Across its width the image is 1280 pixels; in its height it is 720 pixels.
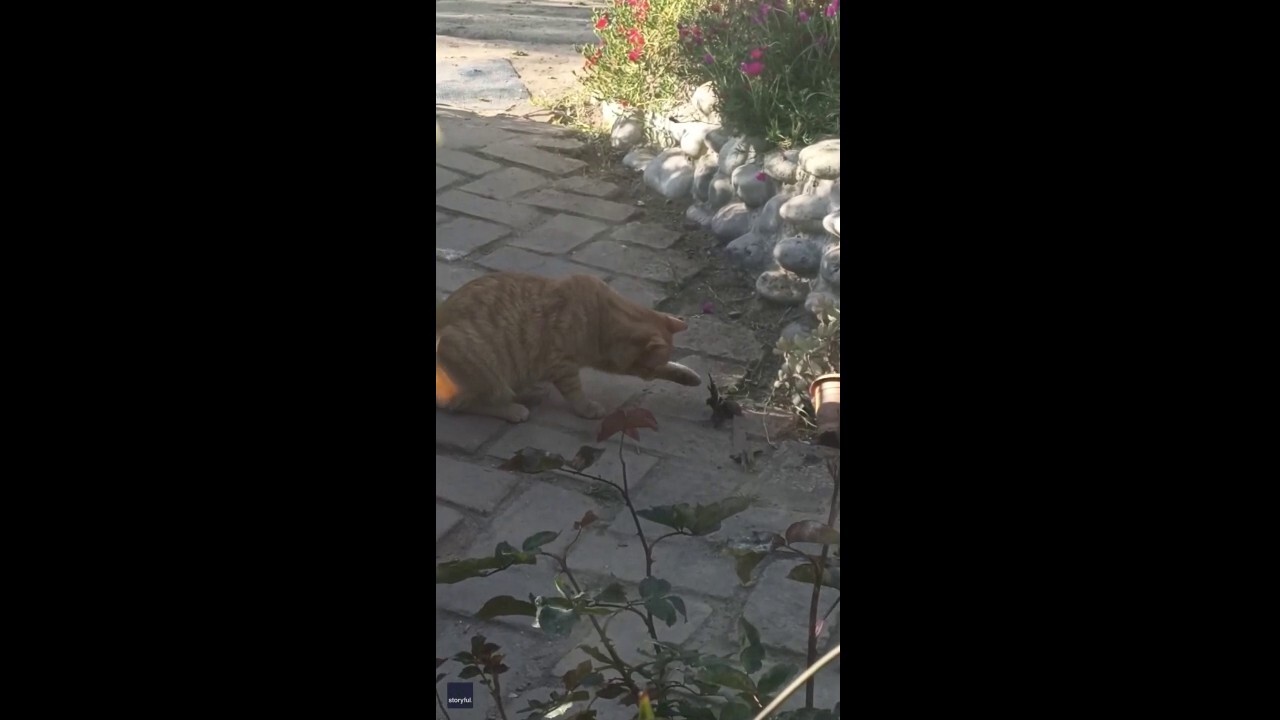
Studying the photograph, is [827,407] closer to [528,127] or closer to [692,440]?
[692,440]

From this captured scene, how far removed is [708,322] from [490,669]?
2.11 feet

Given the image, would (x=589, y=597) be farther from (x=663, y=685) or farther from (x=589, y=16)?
(x=589, y=16)

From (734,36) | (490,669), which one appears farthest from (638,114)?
(490,669)

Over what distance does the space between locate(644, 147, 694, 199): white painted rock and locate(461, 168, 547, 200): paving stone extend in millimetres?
160

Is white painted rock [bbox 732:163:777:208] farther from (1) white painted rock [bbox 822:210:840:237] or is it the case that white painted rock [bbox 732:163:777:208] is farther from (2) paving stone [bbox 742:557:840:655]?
(2) paving stone [bbox 742:557:840:655]

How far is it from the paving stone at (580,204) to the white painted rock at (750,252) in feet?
0.99

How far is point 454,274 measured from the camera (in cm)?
134

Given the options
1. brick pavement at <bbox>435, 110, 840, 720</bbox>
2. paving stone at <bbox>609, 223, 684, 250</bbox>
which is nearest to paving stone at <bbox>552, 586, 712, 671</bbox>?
brick pavement at <bbox>435, 110, 840, 720</bbox>

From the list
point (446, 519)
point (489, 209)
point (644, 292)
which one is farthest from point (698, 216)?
point (446, 519)

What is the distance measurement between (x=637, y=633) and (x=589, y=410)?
330 millimetres

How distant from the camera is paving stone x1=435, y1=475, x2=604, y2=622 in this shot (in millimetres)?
1393

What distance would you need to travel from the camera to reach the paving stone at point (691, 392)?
4.91 ft

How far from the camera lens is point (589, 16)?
142cm
